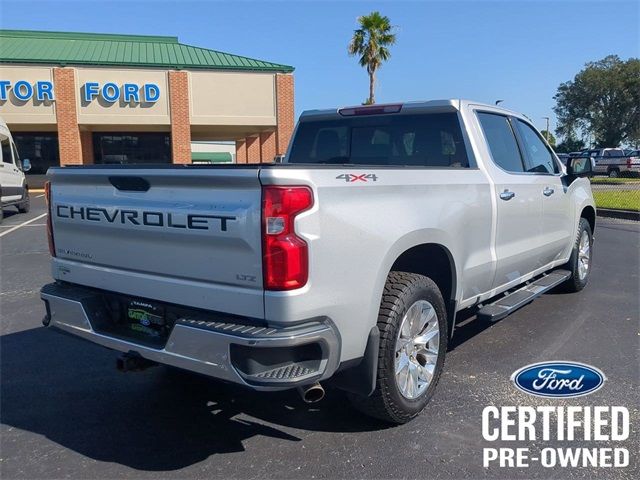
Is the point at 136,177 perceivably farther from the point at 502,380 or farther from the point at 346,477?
the point at 502,380

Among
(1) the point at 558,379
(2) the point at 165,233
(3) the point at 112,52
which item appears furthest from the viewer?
(3) the point at 112,52

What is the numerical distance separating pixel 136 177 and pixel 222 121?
78.4 feet

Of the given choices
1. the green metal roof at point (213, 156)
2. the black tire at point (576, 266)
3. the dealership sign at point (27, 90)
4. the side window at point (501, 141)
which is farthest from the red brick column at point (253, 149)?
the side window at point (501, 141)

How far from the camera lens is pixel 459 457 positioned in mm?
3105

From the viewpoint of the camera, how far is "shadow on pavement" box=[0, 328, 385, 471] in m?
3.25

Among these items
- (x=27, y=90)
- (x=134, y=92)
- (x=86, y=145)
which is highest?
(x=27, y=90)

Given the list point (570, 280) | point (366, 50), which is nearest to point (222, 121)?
point (366, 50)

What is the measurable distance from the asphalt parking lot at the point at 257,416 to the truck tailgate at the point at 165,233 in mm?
892

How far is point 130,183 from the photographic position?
10.4 feet

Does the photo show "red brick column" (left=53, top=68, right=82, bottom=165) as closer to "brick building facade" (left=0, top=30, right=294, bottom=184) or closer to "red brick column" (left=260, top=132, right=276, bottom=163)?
"brick building facade" (left=0, top=30, right=294, bottom=184)

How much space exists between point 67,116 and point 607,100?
5952 cm

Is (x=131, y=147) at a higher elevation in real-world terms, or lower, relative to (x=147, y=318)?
higher

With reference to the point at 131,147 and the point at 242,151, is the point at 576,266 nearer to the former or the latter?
the point at 131,147

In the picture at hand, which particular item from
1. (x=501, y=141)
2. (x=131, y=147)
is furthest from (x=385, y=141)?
(x=131, y=147)
